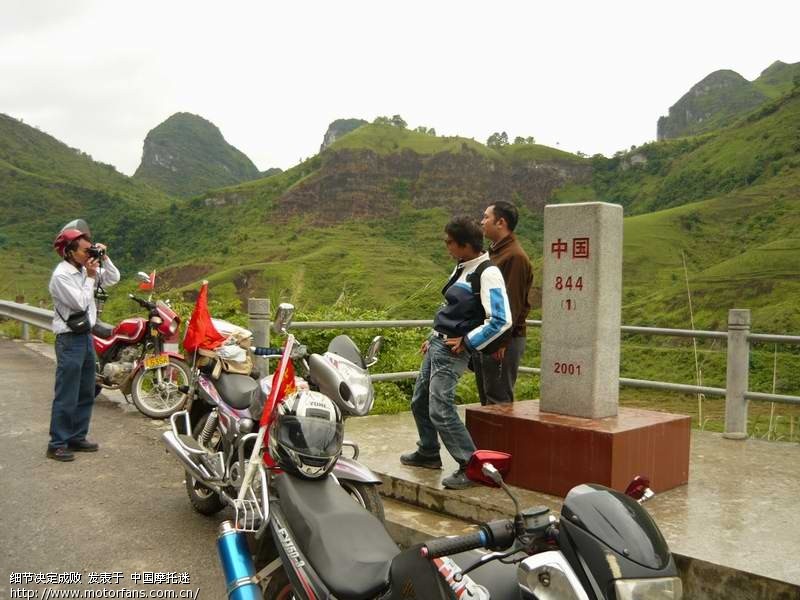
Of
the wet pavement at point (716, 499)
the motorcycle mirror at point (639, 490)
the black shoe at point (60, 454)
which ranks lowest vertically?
the black shoe at point (60, 454)

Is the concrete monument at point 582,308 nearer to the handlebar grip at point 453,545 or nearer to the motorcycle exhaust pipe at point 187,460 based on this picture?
the motorcycle exhaust pipe at point 187,460

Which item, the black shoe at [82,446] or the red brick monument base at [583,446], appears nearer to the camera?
the red brick monument base at [583,446]

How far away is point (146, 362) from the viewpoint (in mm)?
7598

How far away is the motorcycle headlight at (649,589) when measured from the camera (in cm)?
178

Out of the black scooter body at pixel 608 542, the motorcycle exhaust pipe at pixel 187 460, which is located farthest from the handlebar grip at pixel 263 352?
the black scooter body at pixel 608 542

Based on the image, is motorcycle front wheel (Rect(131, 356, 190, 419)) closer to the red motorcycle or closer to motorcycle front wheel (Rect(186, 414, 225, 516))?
the red motorcycle

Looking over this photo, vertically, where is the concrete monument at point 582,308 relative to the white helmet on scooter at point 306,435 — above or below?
above

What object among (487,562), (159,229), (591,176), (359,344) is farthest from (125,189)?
(487,562)

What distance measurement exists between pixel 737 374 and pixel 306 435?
4543 mm

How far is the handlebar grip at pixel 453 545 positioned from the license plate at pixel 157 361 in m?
6.15

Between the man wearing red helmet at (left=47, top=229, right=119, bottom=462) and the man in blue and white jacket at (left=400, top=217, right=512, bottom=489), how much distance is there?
2936mm

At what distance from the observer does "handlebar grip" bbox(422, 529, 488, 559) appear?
74.7 inches

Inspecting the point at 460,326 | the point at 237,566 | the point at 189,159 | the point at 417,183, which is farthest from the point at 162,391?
the point at 189,159

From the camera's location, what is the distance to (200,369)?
5.10m
